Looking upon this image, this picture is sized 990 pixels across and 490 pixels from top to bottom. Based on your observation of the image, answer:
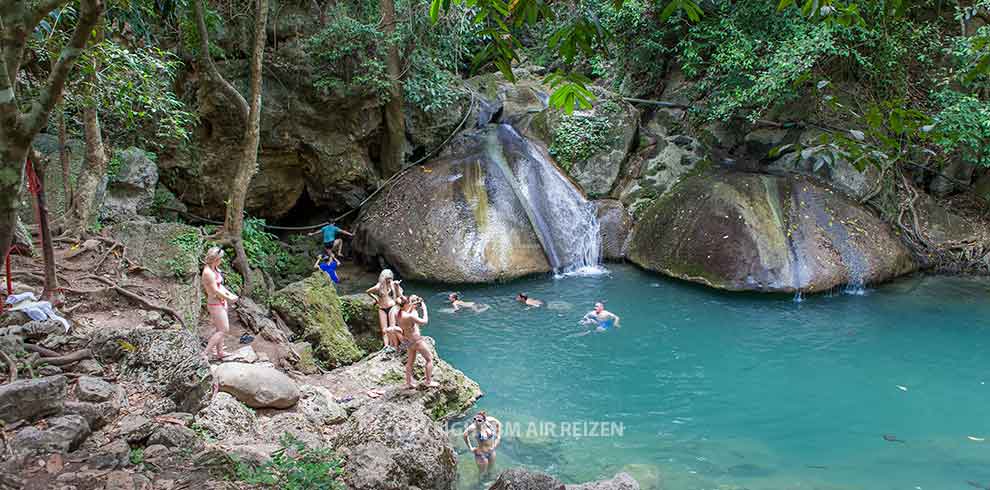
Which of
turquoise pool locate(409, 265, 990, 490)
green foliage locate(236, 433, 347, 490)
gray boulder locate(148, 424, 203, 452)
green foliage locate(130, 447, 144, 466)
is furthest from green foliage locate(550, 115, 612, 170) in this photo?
green foliage locate(130, 447, 144, 466)

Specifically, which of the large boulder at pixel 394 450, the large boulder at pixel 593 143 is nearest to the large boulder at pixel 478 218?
the large boulder at pixel 593 143

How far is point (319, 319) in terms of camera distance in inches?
360

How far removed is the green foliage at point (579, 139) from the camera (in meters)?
15.8

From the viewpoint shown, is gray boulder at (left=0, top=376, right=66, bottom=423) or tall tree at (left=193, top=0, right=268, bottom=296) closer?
gray boulder at (left=0, top=376, right=66, bottom=423)

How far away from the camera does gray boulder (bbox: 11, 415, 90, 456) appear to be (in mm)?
3512

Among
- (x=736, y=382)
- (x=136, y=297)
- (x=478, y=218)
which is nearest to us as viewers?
(x=136, y=297)

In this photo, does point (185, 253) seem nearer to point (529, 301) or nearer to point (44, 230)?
point (44, 230)

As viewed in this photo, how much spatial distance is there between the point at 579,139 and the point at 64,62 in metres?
13.6

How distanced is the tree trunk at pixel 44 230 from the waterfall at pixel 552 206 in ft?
32.1

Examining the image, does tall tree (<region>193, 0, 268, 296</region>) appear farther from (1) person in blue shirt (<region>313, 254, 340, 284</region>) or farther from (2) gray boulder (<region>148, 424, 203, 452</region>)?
(2) gray boulder (<region>148, 424, 203, 452</region>)

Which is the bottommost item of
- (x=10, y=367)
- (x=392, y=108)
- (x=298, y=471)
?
(x=298, y=471)

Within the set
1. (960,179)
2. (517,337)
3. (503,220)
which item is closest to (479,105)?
(503,220)

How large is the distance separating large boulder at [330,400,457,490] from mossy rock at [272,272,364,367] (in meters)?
2.55

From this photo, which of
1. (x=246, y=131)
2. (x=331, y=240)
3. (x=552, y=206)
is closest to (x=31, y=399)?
(x=246, y=131)
